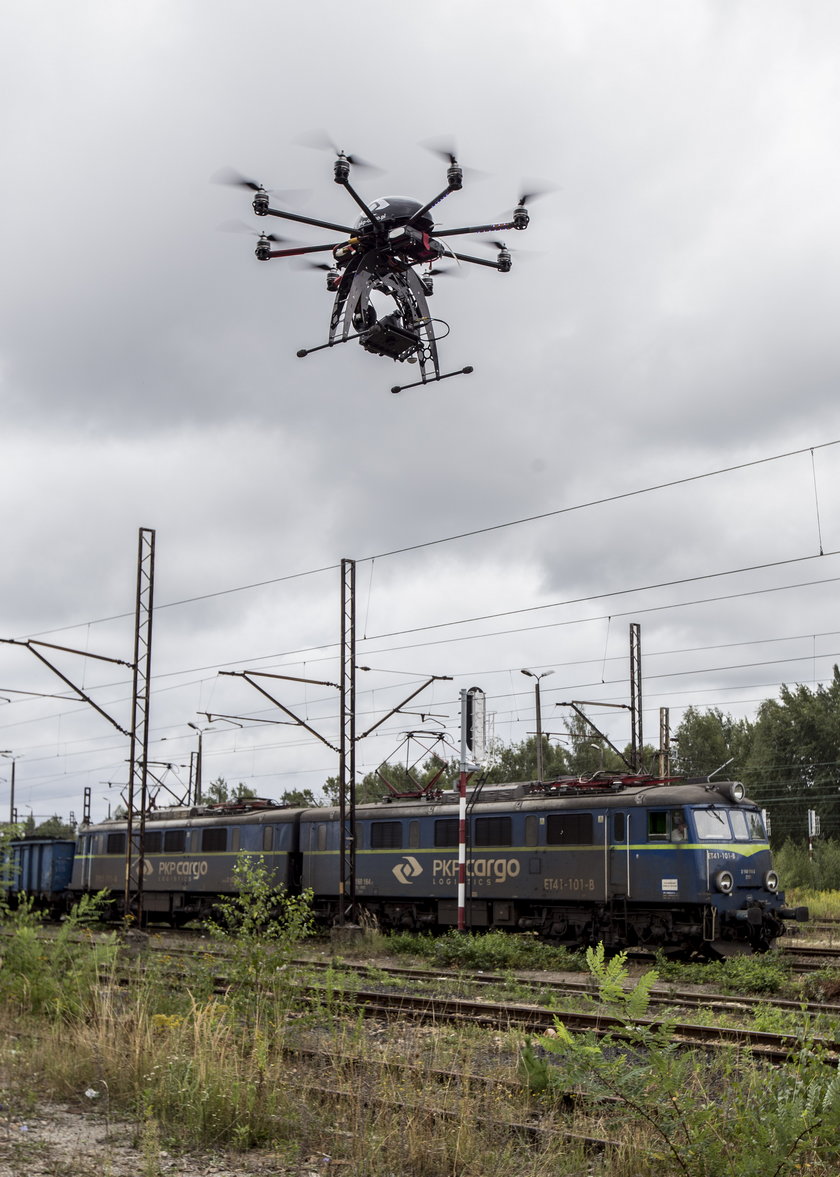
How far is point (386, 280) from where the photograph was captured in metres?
13.5

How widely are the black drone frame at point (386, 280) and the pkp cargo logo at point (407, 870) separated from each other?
15778 millimetres

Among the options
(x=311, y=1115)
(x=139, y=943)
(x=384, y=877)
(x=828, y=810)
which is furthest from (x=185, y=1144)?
(x=828, y=810)

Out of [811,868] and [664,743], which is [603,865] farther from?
[811,868]

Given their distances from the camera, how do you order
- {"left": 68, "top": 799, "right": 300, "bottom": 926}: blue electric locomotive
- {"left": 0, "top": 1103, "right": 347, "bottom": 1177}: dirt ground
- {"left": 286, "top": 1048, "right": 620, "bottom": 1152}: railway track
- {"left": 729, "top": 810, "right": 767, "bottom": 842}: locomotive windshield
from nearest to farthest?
{"left": 0, "top": 1103, "right": 347, "bottom": 1177}: dirt ground, {"left": 286, "top": 1048, "right": 620, "bottom": 1152}: railway track, {"left": 729, "top": 810, "right": 767, "bottom": 842}: locomotive windshield, {"left": 68, "top": 799, "right": 300, "bottom": 926}: blue electric locomotive

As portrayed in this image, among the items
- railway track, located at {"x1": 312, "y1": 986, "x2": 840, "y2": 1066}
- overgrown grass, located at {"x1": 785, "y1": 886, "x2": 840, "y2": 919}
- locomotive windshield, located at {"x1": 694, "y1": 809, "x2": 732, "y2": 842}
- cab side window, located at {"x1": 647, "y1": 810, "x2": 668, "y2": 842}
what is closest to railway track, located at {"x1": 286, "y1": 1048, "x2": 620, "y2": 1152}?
railway track, located at {"x1": 312, "y1": 986, "x2": 840, "y2": 1066}

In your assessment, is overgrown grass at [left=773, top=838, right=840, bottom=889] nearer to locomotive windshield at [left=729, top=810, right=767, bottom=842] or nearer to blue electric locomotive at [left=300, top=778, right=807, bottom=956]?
locomotive windshield at [left=729, top=810, right=767, bottom=842]

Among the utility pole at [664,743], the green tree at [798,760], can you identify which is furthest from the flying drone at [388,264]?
the green tree at [798,760]

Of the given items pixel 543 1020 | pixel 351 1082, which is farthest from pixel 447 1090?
pixel 543 1020

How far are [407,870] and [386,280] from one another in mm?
Result: 17086

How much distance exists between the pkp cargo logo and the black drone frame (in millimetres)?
15778

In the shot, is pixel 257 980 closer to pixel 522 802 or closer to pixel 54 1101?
pixel 54 1101

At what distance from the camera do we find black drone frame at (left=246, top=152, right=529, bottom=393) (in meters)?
13.1

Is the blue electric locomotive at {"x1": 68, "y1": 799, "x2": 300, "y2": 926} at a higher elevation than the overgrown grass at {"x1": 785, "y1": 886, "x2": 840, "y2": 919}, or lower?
higher

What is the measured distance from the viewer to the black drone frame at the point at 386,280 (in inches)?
515
